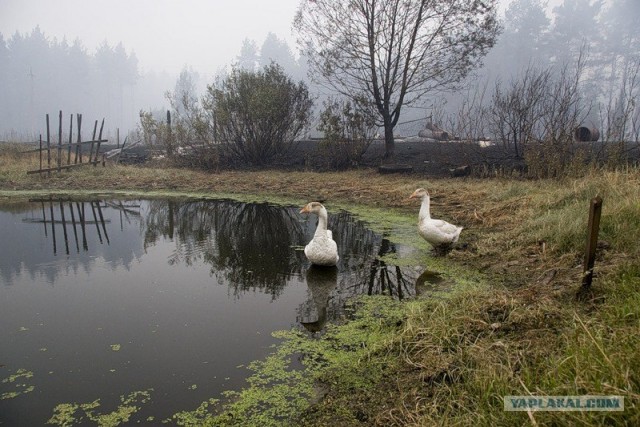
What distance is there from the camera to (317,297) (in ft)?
18.2

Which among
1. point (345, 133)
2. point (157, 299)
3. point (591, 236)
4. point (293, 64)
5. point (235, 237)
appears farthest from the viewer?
point (293, 64)

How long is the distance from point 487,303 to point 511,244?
2.77 metres

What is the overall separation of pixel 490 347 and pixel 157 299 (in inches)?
155

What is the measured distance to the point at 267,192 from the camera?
553 inches

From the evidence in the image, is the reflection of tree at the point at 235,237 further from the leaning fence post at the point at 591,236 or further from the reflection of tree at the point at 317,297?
the leaning fence post at the point at 591,236

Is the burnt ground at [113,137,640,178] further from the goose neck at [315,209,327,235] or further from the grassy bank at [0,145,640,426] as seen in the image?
the goose neck at [315,209,327,235]

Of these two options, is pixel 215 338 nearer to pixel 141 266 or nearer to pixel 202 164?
pixel 141 266

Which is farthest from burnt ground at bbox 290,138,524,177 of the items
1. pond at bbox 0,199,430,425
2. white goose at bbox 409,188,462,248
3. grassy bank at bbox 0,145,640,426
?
white goose at bbox 409,188,462,248

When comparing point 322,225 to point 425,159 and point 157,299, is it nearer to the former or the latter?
point 157,299

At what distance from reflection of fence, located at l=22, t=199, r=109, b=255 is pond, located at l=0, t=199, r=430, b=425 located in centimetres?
7

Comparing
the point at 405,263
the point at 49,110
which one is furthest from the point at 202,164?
the point at 49,110

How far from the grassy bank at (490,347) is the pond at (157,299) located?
0.45 m

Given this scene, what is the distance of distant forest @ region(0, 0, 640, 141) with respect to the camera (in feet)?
218

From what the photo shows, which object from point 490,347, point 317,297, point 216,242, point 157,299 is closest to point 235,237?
point 216,242
